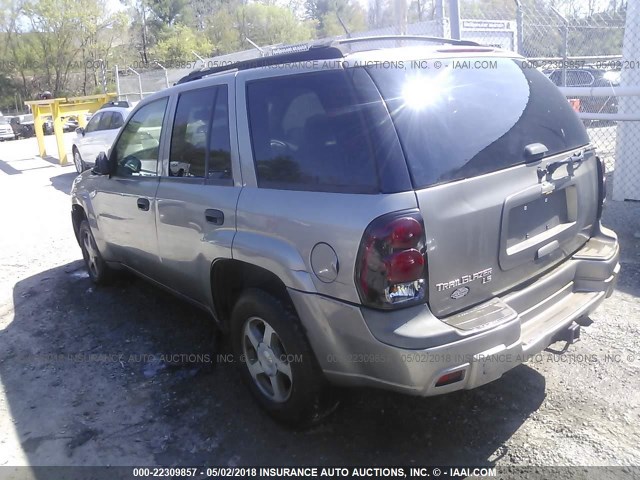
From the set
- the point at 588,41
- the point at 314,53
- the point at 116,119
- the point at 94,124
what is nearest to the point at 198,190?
the point at 314,53

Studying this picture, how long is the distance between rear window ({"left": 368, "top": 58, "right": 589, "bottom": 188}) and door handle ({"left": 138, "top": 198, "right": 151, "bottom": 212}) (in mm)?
2107

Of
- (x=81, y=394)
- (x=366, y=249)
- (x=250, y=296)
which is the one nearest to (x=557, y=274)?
(x=366, y=249)

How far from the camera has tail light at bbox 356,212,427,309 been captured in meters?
2.34

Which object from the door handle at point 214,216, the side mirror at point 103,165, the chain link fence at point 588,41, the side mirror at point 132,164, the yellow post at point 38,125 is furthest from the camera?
the yellow post at point 38,125

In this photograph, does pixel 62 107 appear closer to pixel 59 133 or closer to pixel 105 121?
pixel 59 133

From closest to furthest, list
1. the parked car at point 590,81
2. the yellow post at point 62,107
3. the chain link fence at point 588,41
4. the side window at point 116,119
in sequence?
the chain link fence at point 588,41 → the parked car at point 590,81 → the side window at point 116,119 → the yellow post at point 62,107

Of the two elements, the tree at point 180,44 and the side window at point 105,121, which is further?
the tree at point 180,44

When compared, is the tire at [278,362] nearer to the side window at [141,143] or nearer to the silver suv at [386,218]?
the silver suv at [386,218]

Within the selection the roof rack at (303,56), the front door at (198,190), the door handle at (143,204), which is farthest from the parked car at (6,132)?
the roof rack at (303,56)

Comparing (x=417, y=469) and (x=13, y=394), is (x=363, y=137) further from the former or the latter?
(x=13, y=394)

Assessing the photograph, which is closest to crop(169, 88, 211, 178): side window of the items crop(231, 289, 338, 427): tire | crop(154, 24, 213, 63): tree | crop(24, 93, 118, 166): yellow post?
crop(231, 289, 338, 427): tire

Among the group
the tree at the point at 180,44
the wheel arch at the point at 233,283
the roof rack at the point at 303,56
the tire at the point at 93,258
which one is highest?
the tree at the point at 180,44

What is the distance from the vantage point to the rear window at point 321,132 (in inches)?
97.2

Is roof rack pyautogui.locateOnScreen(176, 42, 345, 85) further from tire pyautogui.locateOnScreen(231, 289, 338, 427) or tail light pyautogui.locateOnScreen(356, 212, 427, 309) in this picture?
tire pyautogui.locateOnScreen(231, 289, 338, 427)
